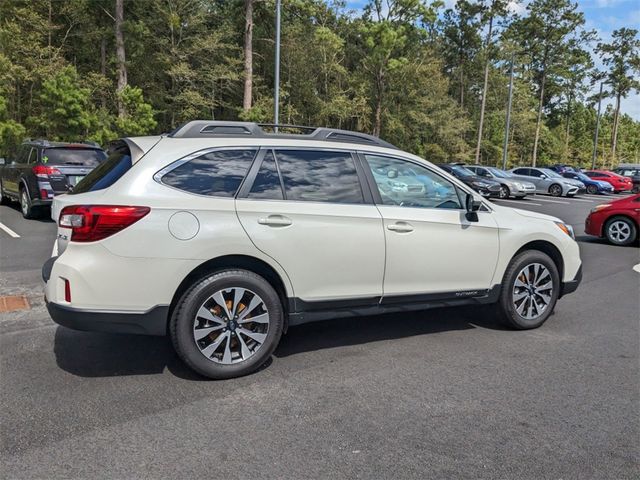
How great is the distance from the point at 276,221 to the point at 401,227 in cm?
109

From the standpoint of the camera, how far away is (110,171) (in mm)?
3863

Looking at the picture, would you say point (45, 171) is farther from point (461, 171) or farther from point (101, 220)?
point (461, 171)

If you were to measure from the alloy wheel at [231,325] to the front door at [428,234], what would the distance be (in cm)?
112

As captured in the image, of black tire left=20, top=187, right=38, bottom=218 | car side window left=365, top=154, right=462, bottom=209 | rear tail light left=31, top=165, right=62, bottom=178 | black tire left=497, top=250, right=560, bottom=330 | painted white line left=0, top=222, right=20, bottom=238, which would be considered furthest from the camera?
black tire left=20, top=187, right=38, bottom=218

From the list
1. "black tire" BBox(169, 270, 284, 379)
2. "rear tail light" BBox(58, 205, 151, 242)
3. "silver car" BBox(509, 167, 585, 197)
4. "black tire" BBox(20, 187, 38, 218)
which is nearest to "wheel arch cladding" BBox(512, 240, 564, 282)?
"black tire" BBox(169, 270, 284, 379)

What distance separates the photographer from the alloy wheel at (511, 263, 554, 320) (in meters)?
4.99

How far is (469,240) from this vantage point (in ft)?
15.3

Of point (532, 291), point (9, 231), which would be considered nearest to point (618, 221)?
point (532, 291)

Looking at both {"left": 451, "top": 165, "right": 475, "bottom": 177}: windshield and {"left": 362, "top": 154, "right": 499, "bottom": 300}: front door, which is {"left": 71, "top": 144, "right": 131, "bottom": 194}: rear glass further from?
{"left": 451, "top": 165, "right": 475, "bottom": 177}: windshield

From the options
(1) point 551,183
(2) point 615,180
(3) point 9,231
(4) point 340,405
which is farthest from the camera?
(2) point 615,180

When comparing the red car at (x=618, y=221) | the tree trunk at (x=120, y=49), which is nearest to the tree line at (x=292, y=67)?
the tree trunk at (x=120, y=49)

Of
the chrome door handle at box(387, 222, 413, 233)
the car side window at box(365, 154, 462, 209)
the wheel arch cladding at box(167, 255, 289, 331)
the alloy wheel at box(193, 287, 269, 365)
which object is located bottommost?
the alloy wheel at box(193, 287, 269, 365)

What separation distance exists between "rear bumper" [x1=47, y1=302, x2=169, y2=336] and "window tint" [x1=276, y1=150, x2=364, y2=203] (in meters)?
1.28

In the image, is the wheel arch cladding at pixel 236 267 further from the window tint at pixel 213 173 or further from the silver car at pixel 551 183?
the silver car at pixel 551 183
